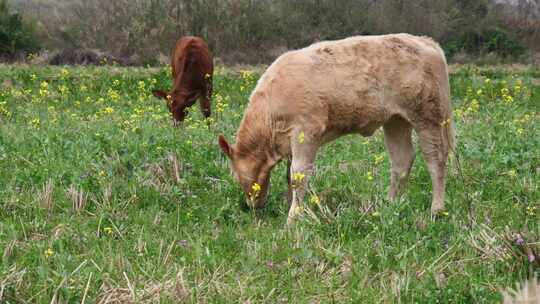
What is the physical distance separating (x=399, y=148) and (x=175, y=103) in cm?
533

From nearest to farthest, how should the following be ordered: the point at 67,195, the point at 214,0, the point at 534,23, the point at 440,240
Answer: the point at 440,240 < the point at 67,195 < the point at 214,0 < the point at 534,23

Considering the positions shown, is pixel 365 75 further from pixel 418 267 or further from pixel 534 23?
pixel 534 23

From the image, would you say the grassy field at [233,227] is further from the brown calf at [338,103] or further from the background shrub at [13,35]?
the background shrub at [13,35]

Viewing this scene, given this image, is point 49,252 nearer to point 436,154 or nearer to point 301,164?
point 301,164

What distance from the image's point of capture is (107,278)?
4039 mm

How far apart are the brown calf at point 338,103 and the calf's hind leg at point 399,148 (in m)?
0.33

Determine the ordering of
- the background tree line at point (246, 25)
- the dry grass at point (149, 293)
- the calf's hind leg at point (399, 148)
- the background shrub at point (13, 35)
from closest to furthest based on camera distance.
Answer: the dry grass at point (149, 293)
the calf's hind leg at point (399, 148)
the background shrub at point (13, 35)
the background tree line at point (246, 25)

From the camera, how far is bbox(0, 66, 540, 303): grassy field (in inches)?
156

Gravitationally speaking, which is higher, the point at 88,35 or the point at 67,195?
the point at 67,195

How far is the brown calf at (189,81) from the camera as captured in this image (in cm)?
1115

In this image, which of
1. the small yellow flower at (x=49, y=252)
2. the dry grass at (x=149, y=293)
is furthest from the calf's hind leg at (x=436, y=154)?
the small yellow flower at (x=49, y=252)

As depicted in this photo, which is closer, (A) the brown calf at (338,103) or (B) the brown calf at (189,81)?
(A) the brown calf at (338,103)

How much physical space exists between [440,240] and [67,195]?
291 cm

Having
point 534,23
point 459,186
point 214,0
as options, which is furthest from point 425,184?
point 534,23
